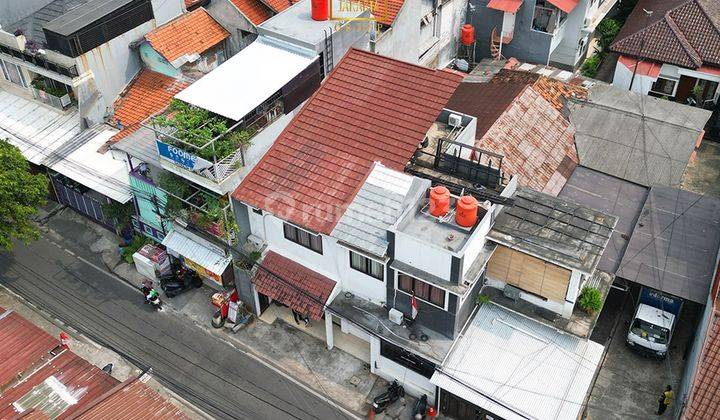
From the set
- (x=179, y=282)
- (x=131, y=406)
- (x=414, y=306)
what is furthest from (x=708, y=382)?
(x=179, y=282)

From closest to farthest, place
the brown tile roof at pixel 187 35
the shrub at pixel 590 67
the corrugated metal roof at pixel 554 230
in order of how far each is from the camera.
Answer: the corrugated metal roof at pixel 554 230 → the brown tile roof at pixel 187 35 → the shrub at pixel 590 67

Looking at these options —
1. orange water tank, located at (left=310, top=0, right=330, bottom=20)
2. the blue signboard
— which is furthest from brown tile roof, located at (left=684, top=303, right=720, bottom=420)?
orange water tank, located at (left=310, top=0, right=330, bottom=20)

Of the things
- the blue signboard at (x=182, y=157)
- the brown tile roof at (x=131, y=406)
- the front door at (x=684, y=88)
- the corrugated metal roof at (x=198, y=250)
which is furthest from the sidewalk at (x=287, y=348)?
the front door at (x=684, y=88)

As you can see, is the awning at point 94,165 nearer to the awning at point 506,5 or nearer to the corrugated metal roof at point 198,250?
the corrugated metal roof at point 198,250

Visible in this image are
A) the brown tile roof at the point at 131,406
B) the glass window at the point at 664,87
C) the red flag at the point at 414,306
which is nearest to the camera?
the brown tile roof at the point at 131,406

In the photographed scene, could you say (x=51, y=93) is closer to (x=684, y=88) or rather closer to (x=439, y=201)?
(x=439, y=201)
